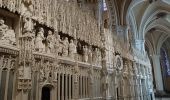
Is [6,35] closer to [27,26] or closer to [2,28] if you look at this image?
[2,28]

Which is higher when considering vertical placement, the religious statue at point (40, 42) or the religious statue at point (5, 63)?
the religious statue at point (40, 42)

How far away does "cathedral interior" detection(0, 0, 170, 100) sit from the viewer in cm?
593

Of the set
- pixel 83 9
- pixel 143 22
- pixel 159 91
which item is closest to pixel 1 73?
pixel 83 9

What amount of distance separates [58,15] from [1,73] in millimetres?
3735

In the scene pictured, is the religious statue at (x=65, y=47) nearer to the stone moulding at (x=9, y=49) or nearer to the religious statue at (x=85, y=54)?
the religious statue at (x=85, y=54)

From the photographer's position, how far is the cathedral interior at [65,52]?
5.93 m

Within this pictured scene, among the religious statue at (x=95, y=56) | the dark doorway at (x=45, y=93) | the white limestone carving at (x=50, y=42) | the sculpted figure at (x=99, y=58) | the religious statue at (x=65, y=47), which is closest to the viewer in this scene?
the dark doorway at (x=45, y=93)

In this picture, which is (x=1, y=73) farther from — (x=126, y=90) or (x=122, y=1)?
(x=122, y=1)

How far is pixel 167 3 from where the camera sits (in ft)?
65.1

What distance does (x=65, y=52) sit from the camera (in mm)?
8195

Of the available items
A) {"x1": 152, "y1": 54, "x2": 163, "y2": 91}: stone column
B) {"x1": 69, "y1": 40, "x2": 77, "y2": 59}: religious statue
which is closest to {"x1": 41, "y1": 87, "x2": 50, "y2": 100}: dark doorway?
{"x1": 69, "y1": 40, "x2": 77, "y2": 59}: religious statue

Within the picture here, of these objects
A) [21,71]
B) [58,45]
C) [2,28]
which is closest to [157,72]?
[58,45]

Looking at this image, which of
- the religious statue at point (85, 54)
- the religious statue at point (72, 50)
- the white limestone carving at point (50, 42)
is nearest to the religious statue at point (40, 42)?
the white limestone carving at point (50, 42)

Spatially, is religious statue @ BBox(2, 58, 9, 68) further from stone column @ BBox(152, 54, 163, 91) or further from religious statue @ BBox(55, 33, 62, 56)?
stone column @ BBox(152, 54, 163, 91)
